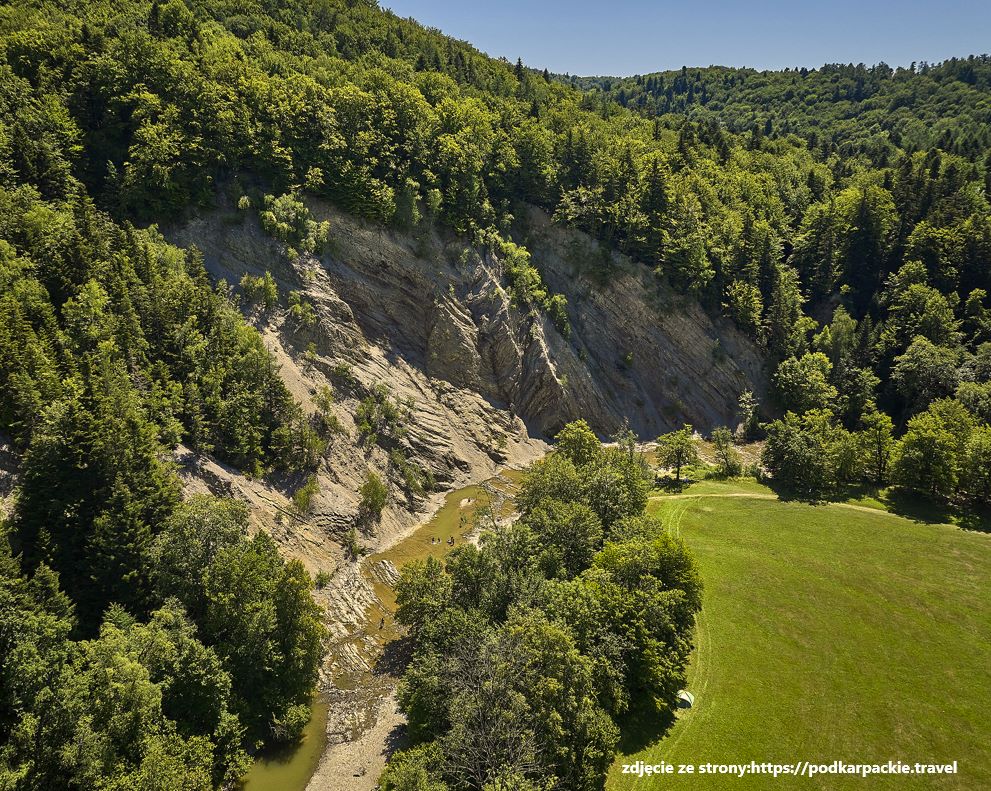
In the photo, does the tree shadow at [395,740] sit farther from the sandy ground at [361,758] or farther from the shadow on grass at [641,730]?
the shadow on grass at [641,730]

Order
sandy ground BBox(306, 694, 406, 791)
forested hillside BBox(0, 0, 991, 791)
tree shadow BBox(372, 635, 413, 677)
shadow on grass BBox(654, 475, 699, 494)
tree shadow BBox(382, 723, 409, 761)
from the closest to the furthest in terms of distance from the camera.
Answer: forested hillside BBox(0, 0, 991, 791)
sandy ground BBox(306, 694, 406, 791)
tree shadow BBox(382, 723, 409, 761)
tree shadow BBox(372, 635, 413, 677)
shadow on grass BBox(654, 475, 699, 494)

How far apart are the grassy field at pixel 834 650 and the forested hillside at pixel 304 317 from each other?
14.0 feet

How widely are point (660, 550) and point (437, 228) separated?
51.6 meters

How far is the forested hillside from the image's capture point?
1131 inches

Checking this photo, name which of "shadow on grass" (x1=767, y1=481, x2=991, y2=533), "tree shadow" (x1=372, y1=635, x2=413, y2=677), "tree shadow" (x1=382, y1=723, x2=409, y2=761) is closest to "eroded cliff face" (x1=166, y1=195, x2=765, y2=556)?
"tree shadow" (x1=372, y1=635, x2=413, y2=677)

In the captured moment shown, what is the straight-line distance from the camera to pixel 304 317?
60.3 metres

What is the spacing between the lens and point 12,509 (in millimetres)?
32500

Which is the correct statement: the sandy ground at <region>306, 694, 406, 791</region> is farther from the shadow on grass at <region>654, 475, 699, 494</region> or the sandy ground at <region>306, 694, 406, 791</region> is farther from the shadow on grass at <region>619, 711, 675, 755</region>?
the shadow on grass at <region>654, 475, 699, 494</region>

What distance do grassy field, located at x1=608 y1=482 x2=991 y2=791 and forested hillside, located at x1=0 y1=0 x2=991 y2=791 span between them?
4.28 m

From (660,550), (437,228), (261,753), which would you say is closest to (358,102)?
(437,228)

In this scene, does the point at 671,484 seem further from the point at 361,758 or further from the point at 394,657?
the point at 361,758

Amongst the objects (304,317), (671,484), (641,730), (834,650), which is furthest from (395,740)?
(671,484)

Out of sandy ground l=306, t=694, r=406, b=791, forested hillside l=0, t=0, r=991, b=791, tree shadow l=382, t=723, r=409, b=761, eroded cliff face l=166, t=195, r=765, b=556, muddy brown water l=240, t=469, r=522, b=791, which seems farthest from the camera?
eroded cliff face l=166, t=195, r=765, b=556

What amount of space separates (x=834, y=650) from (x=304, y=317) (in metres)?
53.9
